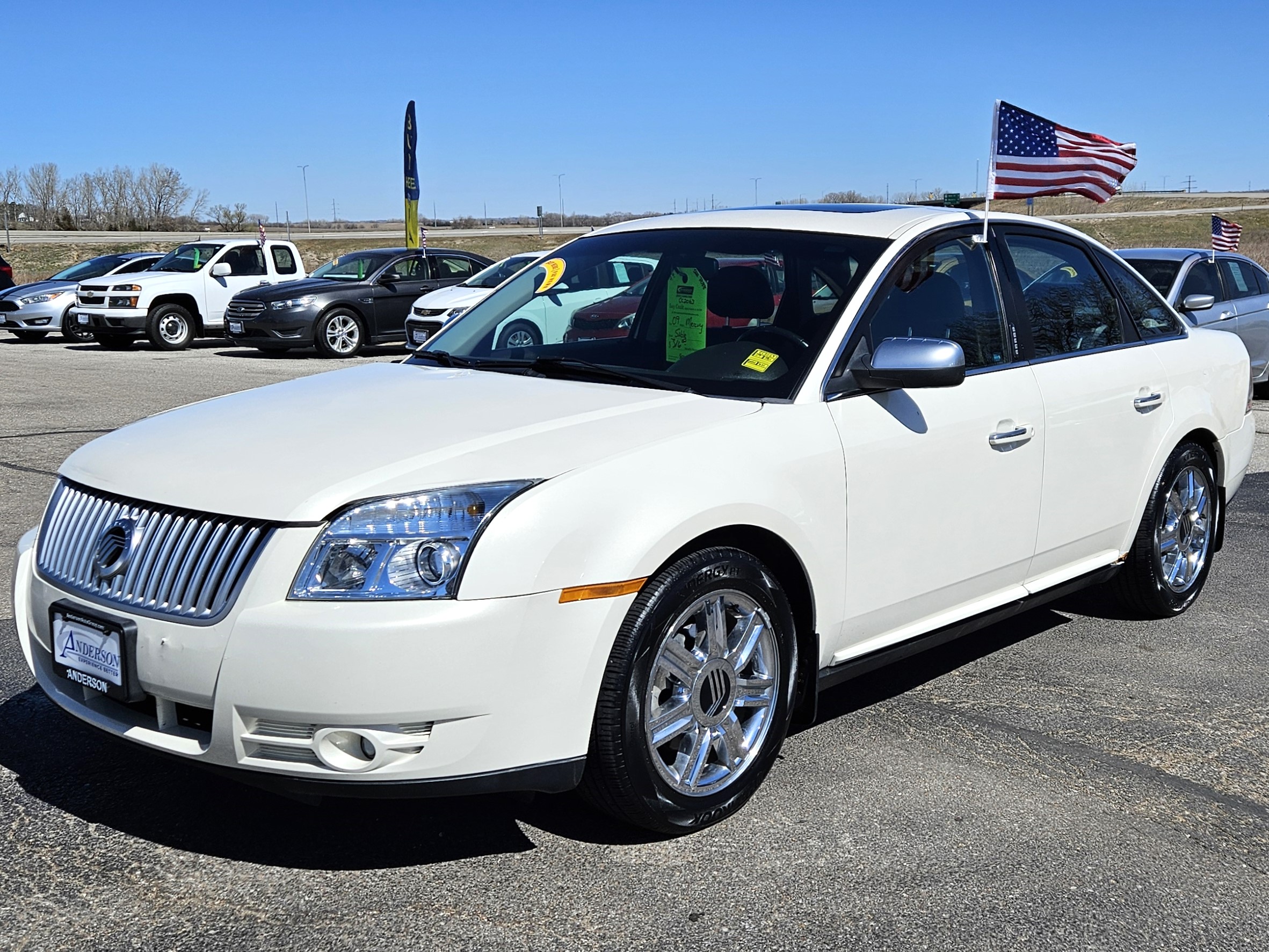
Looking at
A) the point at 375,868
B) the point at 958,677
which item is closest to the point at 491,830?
the point at 375,868

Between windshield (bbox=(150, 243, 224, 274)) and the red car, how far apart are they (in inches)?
716

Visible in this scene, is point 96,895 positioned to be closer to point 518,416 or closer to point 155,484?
point 155,484

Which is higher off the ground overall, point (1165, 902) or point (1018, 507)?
point (1018, 507)

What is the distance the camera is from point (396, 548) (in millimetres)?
3008

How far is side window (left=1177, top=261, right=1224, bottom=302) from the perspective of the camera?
1225 centimetres

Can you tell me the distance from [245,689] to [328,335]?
16729 millimetres

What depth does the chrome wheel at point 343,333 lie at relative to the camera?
62.8 feet

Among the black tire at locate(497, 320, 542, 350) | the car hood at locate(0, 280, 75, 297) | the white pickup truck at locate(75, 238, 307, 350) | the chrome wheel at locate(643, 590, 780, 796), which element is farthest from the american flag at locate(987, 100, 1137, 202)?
the car hood at locate(0, 280, 75, 297)

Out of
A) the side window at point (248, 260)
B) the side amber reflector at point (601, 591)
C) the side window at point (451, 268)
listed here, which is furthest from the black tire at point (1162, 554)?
the side window at point (248, 260)

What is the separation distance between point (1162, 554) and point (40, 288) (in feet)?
70.7

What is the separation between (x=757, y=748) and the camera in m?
3.65

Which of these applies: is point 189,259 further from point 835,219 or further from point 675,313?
point 835,219

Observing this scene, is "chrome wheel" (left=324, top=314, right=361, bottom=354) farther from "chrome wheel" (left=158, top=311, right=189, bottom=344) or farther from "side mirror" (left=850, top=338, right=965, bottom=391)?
"side mirror" (left=850, top=338, right=965, bottom=391)

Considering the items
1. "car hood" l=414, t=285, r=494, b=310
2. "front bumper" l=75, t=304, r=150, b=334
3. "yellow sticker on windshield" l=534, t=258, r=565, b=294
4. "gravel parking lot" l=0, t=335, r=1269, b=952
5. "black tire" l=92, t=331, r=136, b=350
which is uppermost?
"yellow sticker on windshield" l=534, t=258, r=565, b=294
